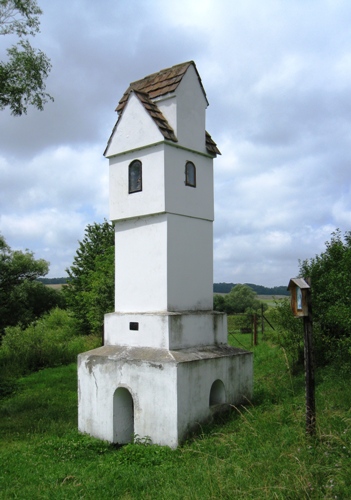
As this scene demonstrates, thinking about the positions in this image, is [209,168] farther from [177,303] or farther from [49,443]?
[49,443]

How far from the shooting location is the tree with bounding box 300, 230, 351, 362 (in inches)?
464

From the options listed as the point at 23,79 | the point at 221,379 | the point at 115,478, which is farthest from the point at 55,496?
the point at 23,79

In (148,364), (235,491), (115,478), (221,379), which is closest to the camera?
(235,491)

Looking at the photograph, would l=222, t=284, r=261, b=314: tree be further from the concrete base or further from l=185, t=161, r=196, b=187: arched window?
l=185, t=161, r=196, b=187: arched window

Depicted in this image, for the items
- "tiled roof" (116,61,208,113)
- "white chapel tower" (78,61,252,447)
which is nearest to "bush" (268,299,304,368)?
"white chapel tower" (78,61,252,447)

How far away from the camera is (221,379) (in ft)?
32.8

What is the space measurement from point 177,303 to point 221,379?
Answer: 5.95ft

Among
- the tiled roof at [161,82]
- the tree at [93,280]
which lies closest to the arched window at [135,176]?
the tiled roof at [161,82]

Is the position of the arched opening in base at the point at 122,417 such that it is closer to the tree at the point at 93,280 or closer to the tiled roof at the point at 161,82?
the tiled roof at the point at 161,82

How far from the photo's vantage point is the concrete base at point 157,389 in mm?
8891

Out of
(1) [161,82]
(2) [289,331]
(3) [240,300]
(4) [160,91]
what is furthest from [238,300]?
(4) [160,91]

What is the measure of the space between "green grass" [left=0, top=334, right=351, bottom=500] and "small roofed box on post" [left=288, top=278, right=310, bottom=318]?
1.68 m

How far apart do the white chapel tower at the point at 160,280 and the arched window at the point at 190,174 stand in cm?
2

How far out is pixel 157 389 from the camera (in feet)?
29.8
